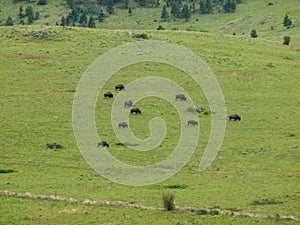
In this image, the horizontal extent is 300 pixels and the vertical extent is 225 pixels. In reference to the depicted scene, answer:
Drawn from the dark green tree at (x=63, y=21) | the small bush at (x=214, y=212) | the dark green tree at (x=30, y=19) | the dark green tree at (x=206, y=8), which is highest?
the small bush at (x=214, y=212)

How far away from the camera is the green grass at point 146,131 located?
36.1 meters

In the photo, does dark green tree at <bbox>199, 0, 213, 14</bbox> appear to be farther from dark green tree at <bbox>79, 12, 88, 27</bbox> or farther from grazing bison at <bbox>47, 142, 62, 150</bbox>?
grazing bison at <bbox>47, 142, 62, 150</bbox>

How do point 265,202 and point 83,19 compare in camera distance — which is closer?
point 265,202

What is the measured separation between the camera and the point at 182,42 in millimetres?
86812

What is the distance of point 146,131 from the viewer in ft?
174

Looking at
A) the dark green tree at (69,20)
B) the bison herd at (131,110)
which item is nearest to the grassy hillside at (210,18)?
the dark green tree at (69,20)

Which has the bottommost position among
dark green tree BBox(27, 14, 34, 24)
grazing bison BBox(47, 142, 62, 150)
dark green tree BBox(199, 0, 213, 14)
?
dark green tree BBox(27, 14, 34, 24)

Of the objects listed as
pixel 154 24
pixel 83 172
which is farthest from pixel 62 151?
pixel 154 24

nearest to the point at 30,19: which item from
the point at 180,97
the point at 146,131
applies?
the point at 180,97

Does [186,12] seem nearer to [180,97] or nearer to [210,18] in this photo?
[210,18]

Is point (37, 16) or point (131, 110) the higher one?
point (131, 110)

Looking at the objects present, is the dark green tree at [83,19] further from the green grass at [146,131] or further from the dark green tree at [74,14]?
the green grass at [146,131]

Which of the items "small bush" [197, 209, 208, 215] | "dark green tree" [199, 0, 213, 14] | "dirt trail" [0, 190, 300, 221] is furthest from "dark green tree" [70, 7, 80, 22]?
"small bush" [197, 209, 208, 215]

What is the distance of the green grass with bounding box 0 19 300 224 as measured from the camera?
36.1 metres
